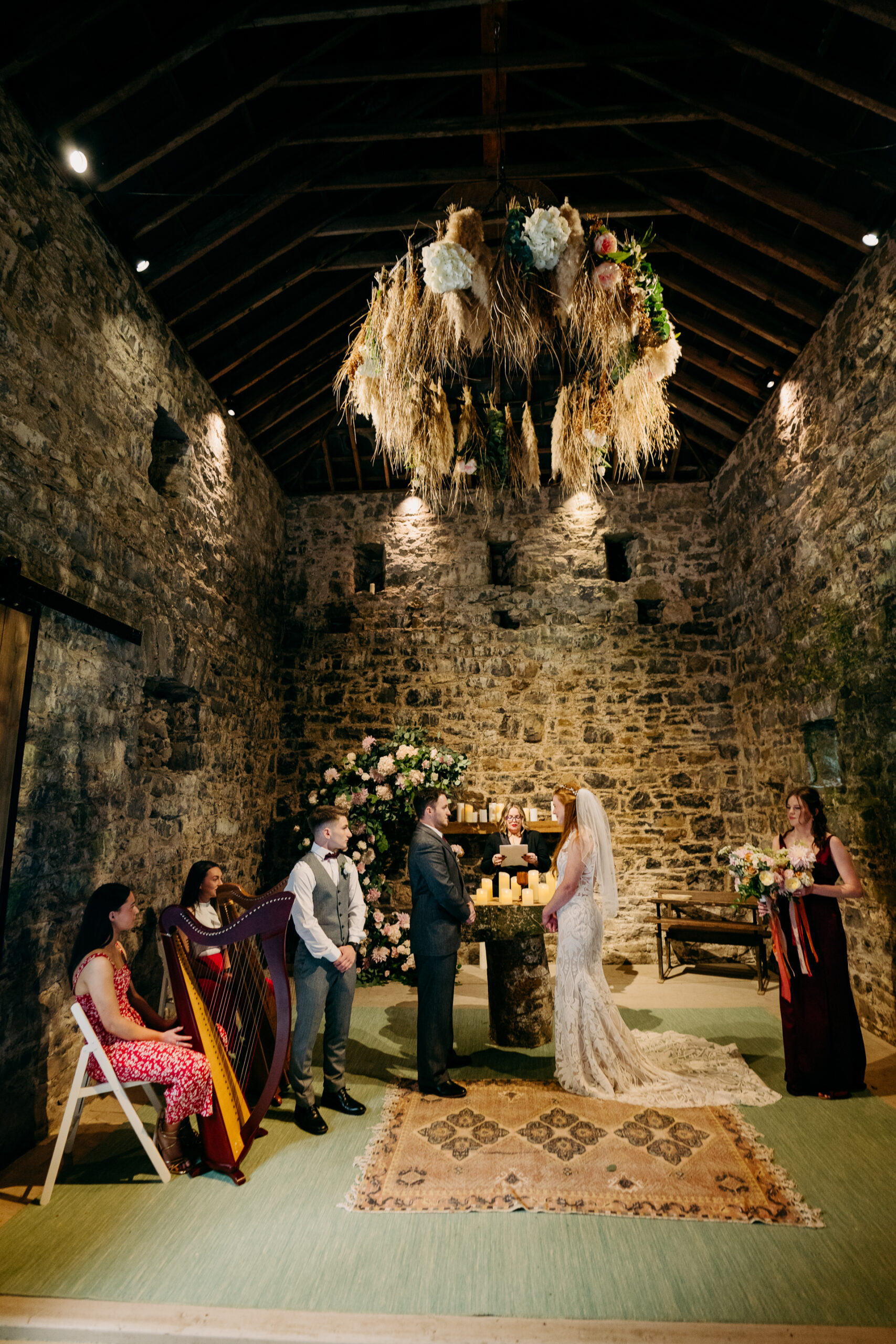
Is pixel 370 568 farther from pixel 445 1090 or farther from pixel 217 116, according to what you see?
pixel 445 1090

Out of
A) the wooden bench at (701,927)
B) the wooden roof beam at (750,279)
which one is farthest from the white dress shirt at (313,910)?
the wooden roof beam at (750,279)

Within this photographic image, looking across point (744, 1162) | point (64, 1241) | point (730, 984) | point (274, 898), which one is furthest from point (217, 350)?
point (730, 984)

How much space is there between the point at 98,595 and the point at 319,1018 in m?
2.80

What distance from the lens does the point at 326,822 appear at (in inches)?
135

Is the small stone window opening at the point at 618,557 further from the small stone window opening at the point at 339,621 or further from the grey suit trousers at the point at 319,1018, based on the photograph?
the grey suit trousers at the point at 319,1018

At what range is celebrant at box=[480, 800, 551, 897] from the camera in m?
5.39

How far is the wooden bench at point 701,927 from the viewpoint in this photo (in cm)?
557

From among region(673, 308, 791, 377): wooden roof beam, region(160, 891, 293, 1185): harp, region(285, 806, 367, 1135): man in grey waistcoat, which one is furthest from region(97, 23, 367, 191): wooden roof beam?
region(160, 891, 293, 1185): harp

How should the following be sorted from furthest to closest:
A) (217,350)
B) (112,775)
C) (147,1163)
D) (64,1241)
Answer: (217,350), (112,775), (147,1163), (64,1241)

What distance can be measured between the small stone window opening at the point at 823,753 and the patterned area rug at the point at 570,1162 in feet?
9.11

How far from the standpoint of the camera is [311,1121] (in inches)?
125

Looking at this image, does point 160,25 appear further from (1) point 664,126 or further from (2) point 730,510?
(2) point 730,510

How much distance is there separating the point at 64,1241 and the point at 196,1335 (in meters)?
0.79

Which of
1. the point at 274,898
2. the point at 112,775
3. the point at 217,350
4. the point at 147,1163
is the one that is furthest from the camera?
the point at 217,350
